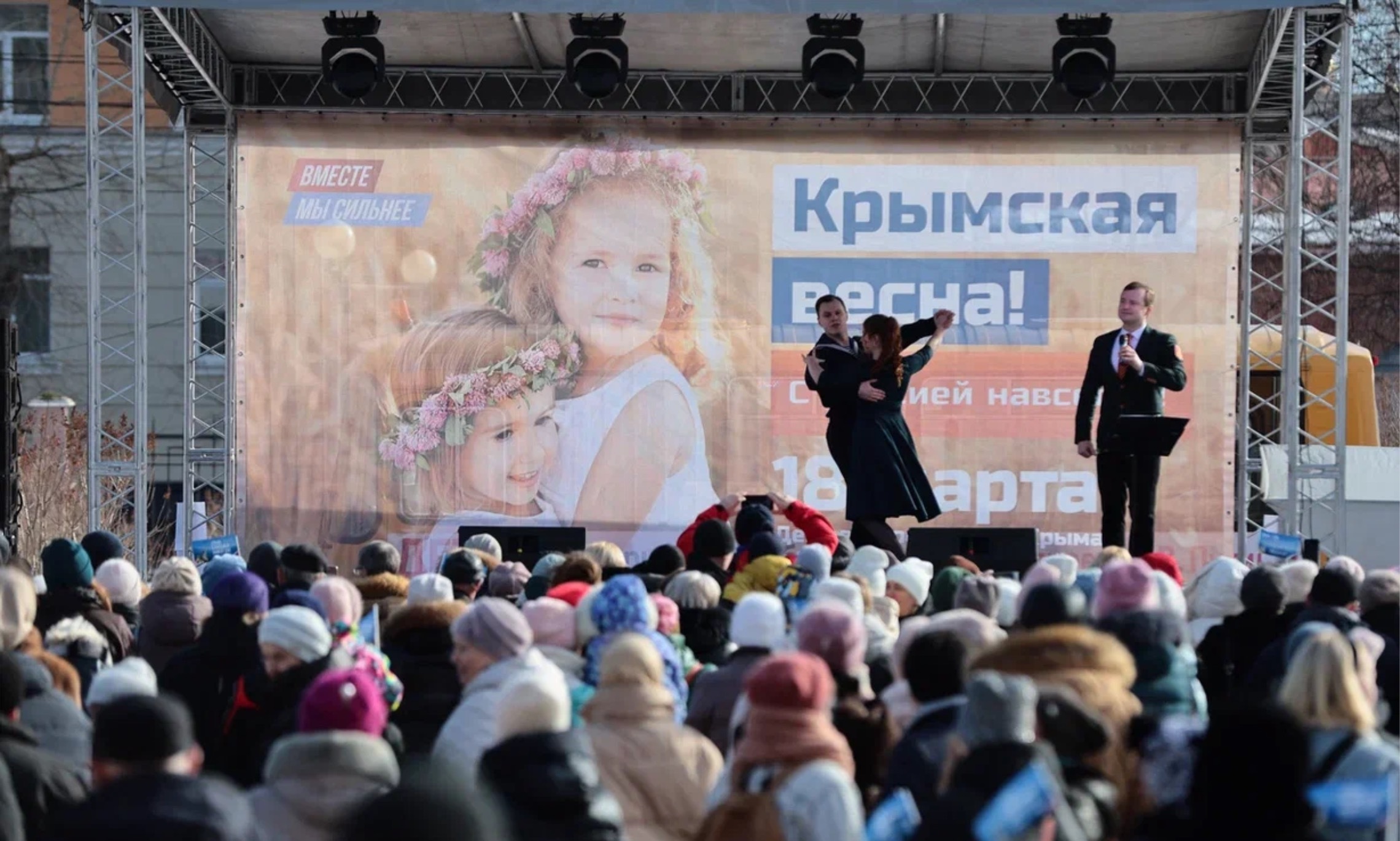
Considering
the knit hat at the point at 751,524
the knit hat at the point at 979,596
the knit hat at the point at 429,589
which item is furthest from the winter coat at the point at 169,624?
the knit hat at the point at 751,524

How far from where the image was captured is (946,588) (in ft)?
21.4

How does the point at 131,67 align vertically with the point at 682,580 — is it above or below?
above

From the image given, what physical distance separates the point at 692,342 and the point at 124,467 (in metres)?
3.68

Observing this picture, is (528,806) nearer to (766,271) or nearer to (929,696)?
(929,696)

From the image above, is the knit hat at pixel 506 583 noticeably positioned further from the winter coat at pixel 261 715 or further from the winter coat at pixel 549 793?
the winter coat at pixel 549 793

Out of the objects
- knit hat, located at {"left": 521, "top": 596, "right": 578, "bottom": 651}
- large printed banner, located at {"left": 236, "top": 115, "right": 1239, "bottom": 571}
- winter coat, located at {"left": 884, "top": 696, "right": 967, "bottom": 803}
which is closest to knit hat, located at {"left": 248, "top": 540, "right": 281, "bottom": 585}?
knit hat, located at {"left": 521, "top": 596, "right": 578, "bottom": 651}

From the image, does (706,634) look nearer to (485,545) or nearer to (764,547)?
(764,547)

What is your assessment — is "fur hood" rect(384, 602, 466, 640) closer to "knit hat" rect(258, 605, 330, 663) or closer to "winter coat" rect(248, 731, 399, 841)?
"knit hat" rect(258, 605, 330, 663)

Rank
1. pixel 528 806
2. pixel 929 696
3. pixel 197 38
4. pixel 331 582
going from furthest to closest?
1. pixel 197 38
2. pixel 331 582
3. pixel 929 696
4. pixel 528 806

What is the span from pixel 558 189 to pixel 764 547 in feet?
19.2

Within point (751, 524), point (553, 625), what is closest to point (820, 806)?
point (553, 625)

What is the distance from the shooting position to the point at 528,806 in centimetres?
329

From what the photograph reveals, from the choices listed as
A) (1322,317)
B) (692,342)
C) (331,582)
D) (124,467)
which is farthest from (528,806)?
(1322,317)

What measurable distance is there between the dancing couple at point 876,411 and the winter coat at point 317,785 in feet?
20.2
